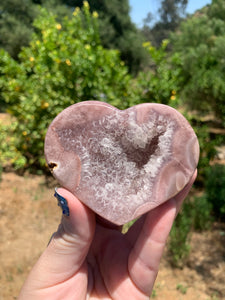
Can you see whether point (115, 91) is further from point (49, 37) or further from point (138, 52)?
point (138, 52)

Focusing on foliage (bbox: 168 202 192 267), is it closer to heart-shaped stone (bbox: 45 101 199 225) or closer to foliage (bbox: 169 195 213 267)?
foliage (bbox: 169 195 213 267)

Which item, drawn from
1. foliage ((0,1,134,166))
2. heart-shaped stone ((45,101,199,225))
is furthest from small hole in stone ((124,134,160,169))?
foliage ((0,1,134,166))

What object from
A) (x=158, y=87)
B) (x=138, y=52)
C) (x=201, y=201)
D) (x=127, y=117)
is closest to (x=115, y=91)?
(x=158, y=87)

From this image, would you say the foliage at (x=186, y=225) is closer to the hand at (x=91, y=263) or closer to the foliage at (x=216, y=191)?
the foliage at (x=216, y=191)

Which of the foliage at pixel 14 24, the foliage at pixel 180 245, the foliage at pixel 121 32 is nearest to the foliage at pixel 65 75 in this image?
the foliage at pixel 180 245

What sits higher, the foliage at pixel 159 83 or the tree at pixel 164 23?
the tree at pixel 164 23

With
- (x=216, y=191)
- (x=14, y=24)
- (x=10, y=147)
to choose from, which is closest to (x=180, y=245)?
(x=216, y=191)

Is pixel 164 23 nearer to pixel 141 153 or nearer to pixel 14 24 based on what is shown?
pixel 14 24
